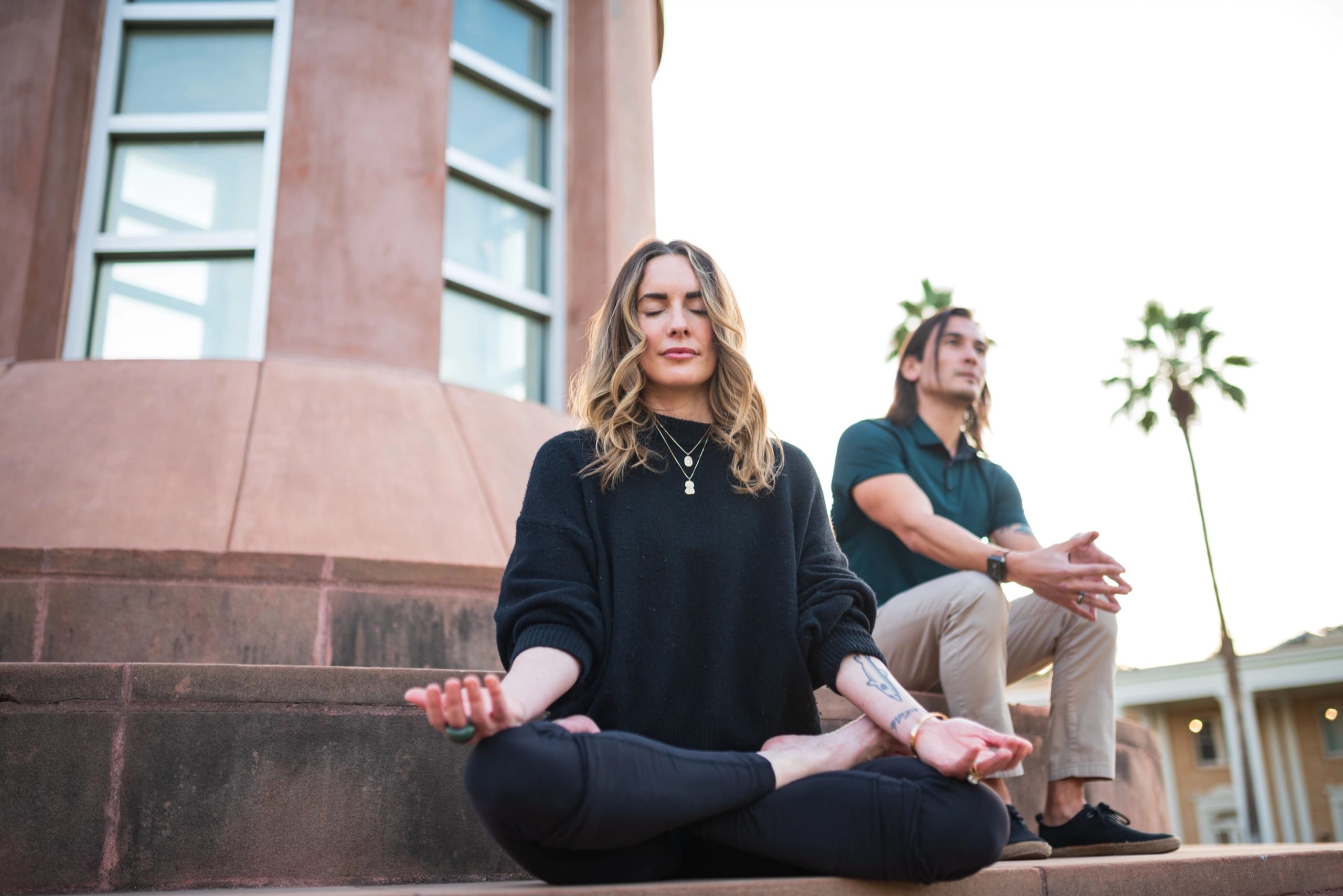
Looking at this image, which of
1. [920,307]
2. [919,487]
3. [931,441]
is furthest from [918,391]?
[920,307]

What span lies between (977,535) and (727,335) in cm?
170

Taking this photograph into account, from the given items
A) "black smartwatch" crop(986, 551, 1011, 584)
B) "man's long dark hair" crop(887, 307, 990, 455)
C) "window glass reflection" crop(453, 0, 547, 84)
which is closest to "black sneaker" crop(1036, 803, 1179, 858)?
"black smartwatch" crop(986, 551, 1011, 584)

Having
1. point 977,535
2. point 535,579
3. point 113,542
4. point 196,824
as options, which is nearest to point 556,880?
point 535,579

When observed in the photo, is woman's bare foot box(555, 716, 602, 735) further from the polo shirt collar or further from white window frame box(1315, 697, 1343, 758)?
white window frame box(1315, 697, 1343, 758)

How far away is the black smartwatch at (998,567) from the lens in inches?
133

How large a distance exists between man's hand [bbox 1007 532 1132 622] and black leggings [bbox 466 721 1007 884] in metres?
1.29

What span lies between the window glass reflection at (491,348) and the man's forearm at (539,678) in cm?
462

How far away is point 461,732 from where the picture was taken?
1.79m

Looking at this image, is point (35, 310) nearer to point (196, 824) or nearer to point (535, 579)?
point (196, 824)

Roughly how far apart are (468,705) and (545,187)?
6.50 meters

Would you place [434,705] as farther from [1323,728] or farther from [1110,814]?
[1323,728]

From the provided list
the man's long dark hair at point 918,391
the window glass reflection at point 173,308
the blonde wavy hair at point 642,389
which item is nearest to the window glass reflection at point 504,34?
the window glass reflection at point 173,308

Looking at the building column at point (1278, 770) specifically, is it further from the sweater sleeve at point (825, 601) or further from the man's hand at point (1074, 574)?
the sweater sleeve at point (825, 601)

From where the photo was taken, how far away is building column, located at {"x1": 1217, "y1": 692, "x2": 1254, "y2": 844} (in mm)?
27406
